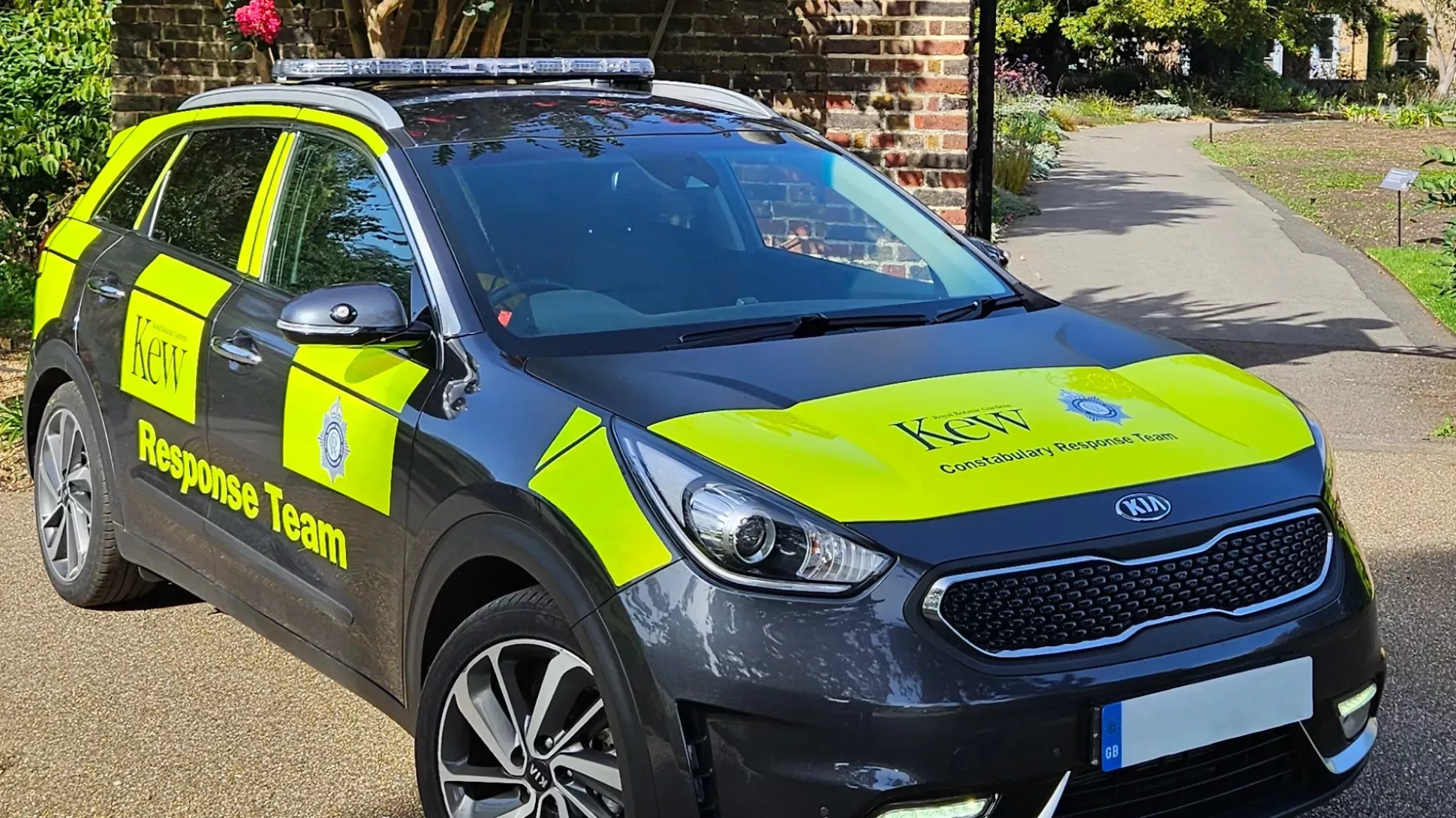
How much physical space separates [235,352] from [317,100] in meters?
0.75

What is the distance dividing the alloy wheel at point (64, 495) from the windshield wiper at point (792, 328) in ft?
7.88

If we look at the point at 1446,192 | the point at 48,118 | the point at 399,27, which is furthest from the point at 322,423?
the point at 1446,192

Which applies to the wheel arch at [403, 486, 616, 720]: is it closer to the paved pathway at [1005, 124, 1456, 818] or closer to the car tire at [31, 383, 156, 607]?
the car tire at [31, 383, 156, 607]

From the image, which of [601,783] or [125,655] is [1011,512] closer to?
[601,783]

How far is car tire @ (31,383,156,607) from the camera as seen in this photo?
4.71 m

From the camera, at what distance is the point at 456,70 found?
4531 mm

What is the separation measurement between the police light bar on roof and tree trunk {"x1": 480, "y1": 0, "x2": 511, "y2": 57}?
10.1 ft

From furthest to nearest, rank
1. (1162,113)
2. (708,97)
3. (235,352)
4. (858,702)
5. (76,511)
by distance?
(1162,113), (76,511), (708,97), (235,352), (858,702)

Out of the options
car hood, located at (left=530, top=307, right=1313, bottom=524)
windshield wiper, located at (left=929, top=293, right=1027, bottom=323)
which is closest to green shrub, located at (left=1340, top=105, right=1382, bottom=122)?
windshield wiper, located at (left=929, top=293, right=1027, bottom=323)

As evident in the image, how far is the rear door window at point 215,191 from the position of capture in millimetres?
4203

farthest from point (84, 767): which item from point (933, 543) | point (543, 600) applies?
point (933, 543)

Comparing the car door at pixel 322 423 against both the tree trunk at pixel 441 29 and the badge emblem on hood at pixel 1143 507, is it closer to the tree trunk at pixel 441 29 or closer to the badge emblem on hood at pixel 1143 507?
the badge emblem on hood at pixel 1143 507

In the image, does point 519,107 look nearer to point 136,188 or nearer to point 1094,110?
point 136,188

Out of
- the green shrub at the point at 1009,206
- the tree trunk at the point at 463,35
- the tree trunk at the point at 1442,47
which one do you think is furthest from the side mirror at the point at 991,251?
the tree trunk at the point at 1442,47
